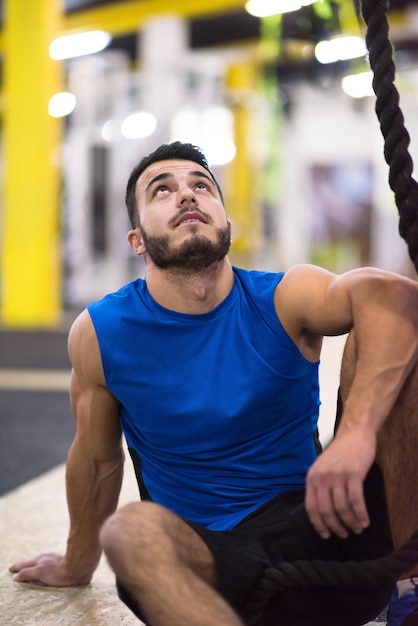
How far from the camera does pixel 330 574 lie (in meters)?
1.27

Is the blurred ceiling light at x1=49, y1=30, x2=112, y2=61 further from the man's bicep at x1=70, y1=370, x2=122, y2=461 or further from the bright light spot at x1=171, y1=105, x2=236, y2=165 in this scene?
the man's bicep at x1=70, y1=370, x2=122, y2=461

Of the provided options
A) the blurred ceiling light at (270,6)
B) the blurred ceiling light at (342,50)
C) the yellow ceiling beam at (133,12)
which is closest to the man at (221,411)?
the blurred ceiling light at (342,50)

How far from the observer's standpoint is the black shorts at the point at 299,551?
4.40 feet

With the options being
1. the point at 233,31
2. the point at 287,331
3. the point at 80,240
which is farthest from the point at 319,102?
the point at 287,331

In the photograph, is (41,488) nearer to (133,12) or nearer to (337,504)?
(337,504)

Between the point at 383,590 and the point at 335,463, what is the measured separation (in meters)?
0.32

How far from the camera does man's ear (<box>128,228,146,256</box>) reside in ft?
5.63

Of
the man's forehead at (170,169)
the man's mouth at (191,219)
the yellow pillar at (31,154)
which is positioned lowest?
the man's mouth at (191,219)

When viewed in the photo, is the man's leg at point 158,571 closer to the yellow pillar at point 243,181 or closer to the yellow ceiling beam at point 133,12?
the yellow ceiling beam at point 133,12

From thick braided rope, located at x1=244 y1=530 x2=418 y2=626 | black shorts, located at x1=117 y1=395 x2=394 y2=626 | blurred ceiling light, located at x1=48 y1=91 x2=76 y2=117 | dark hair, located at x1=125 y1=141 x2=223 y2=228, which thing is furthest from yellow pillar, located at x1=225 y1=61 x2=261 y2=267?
thick braided rope, located at x1=244 y1=530 x2=418 y2=626

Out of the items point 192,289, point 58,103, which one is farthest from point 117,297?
point 58,103

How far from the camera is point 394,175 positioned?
4.20ft

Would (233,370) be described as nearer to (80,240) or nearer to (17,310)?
(17,310)

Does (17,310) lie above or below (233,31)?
below
